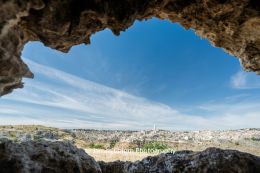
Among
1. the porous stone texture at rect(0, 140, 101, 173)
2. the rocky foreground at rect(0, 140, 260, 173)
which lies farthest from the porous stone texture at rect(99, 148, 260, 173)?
the porous stone texture at rect(0, 140, 101, 173)

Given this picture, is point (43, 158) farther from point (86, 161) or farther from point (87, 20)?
point (87, 20)

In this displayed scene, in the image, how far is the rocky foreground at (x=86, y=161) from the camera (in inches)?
331

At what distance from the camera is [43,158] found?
8.84 meters

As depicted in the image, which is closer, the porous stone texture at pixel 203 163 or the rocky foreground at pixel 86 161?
the rocky foreground at pixel 86 161

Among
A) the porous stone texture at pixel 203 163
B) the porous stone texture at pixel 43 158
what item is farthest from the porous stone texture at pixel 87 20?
the porous stone texture at pixel 203 163

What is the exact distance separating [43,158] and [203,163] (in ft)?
14.5

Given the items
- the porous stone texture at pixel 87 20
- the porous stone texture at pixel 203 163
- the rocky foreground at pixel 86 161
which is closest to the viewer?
the porous stone texture at pixel 87 20

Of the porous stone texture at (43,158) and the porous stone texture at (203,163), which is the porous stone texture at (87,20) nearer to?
the porous stone texture at (43,158)

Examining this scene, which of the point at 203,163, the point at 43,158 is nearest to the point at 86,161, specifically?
the point at 43,158

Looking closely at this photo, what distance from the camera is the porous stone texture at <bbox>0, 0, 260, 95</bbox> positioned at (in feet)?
22.5

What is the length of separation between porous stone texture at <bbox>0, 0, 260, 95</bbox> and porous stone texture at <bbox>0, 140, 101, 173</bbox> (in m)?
1.55

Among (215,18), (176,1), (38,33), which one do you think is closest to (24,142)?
(38,33)

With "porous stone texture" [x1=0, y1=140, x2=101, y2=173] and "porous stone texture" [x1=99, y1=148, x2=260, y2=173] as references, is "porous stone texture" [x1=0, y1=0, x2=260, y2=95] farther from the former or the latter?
"porous stone texture" [x1=99, y1=148, x2=260, y2=173]

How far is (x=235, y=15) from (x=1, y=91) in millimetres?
6549
